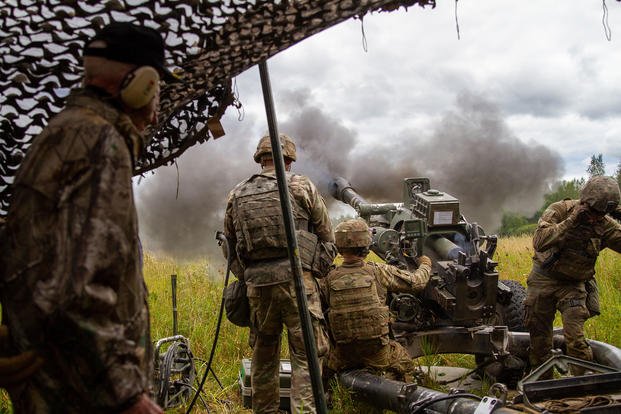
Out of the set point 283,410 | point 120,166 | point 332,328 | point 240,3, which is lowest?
point 283,410

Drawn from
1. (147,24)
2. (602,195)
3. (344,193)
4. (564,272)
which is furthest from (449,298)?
(147,24)

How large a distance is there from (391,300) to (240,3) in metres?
4.48

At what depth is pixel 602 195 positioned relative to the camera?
5.60m

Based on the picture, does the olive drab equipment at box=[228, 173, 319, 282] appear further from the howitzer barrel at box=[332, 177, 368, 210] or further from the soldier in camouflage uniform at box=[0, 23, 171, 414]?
the howitzer barrel at box=[332, 177, 368, 210]

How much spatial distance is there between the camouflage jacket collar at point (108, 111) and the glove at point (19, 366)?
0.62m

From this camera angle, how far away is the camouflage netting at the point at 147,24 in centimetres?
219

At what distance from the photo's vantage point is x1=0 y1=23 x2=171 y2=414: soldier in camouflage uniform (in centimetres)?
169

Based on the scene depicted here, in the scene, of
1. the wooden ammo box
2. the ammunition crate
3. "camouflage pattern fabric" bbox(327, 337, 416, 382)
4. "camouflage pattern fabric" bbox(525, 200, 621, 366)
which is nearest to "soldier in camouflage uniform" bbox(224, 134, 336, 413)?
the wooden ammo box

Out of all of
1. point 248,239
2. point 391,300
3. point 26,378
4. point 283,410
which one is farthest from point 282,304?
point 26,378

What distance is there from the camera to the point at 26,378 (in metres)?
1.81

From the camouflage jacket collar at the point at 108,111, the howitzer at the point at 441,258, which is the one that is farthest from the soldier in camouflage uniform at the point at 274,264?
the camouflage jacket collar at the point at 108,111

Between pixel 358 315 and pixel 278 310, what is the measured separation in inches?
28.9

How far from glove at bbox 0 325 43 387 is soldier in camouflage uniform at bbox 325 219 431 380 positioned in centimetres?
354

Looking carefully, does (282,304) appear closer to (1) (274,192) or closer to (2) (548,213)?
(1) (274,192)
